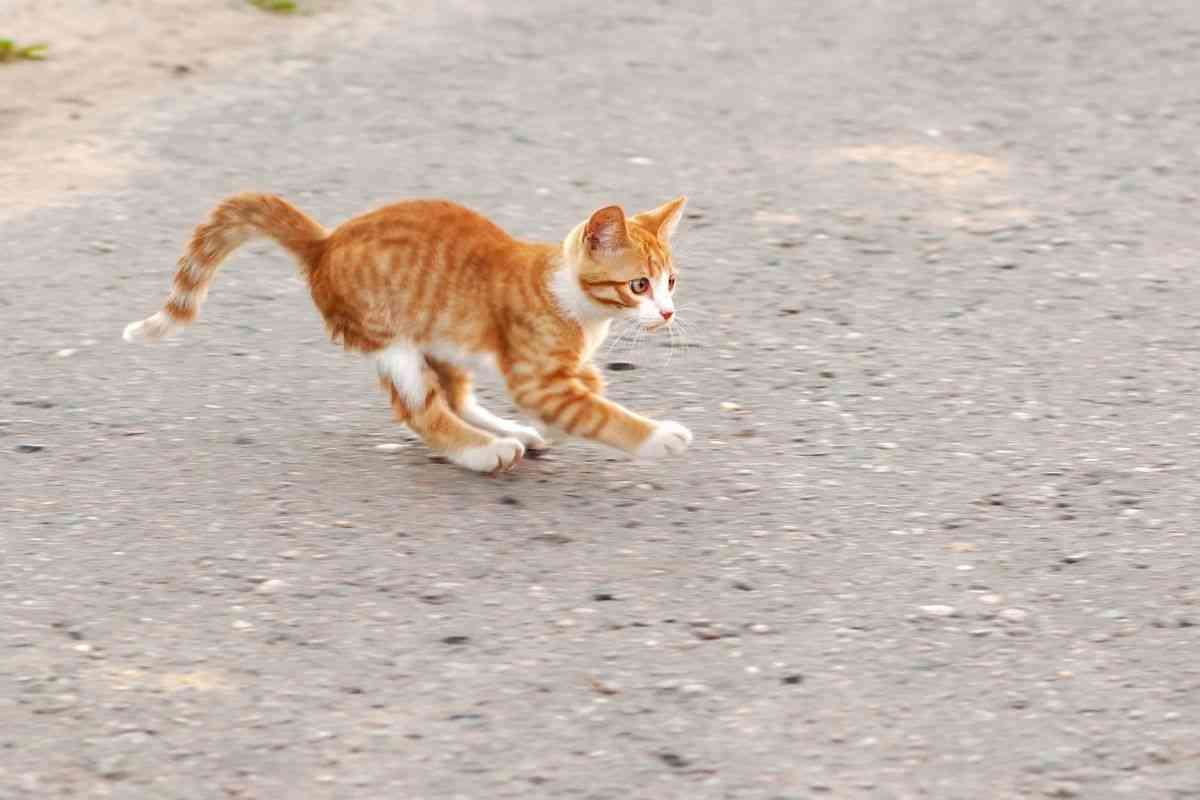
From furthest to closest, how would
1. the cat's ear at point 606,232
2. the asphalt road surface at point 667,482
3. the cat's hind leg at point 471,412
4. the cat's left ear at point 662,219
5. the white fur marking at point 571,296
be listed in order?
the cat's hind leg at point 471,412, the cat's left ear at point 662,219, the white fur marking at point 571,296, the cat's ear at point 606,232, the asphalt road surface at point 667,482

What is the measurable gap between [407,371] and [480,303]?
0.27 m

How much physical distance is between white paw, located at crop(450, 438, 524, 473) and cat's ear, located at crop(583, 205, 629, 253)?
0.56 m

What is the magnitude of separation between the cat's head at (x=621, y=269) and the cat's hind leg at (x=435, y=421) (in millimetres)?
452

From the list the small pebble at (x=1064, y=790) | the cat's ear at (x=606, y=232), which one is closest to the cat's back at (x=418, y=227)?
the cat's ear at (x=606, y=232)

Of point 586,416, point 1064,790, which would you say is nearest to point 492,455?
point 586,416

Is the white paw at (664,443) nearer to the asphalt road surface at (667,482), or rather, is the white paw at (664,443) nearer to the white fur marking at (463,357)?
the asphalt road surface at (667,482)

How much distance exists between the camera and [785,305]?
6277 mm

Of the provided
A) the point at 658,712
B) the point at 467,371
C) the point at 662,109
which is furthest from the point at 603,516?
the point at 662,109

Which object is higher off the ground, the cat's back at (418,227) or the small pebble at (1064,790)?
the cat's back at (418,227)

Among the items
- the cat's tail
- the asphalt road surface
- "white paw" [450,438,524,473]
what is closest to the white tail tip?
the cat's tail

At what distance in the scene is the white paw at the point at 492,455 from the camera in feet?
16.2

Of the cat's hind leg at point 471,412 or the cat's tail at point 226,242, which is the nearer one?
the cat's tail at point 226,242

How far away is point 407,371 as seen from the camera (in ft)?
16.3

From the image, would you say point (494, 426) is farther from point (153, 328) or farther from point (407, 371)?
point (153, 328)
